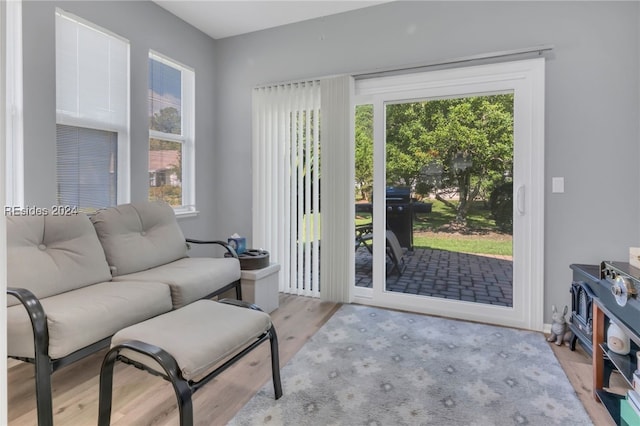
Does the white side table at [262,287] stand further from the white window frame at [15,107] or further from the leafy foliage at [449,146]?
the white window frame at [15,107]

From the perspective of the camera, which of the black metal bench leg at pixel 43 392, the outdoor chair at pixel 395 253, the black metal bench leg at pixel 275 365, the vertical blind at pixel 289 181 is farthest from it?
the vertical blind at pixel 289 181

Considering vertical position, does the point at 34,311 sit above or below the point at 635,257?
below

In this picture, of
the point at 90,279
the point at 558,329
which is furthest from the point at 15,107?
the point at 558,329

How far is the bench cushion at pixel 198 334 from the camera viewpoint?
1.41 m

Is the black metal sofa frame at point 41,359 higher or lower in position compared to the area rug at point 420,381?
higher

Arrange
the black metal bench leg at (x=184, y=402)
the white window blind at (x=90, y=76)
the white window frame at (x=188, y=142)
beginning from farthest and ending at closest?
1. the white window frame at (x=188, y=142)
2. the white window blind at (x=90, y=76)
3. the black metal bench leg at (x=184, y=402)

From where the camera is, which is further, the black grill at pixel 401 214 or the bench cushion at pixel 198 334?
the black grill at pixel 401 214

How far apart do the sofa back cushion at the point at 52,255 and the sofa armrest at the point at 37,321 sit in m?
0.29

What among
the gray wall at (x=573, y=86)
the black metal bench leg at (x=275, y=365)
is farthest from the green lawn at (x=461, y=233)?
the black metal bench leg at (x=275, y=365)

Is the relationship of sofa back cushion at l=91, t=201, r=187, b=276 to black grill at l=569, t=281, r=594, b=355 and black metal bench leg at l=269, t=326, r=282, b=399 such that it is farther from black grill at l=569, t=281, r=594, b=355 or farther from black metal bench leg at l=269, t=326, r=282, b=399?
black grill at l=569, t=281, r=594, b=355

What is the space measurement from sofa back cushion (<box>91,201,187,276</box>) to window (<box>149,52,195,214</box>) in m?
0.55

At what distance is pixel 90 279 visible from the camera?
2189 mm

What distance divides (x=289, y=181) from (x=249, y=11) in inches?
64.5

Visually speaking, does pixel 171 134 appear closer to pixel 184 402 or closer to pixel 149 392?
pixel 149 392
